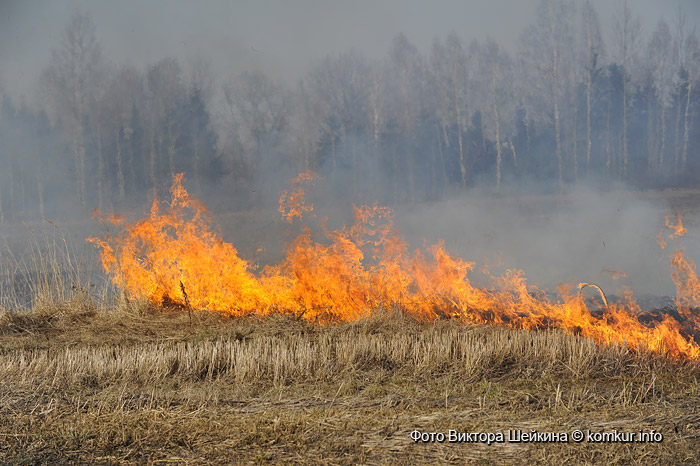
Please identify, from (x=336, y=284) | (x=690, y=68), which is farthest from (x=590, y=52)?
(x=336, y=284)

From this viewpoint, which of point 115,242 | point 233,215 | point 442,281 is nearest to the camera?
point 442,281

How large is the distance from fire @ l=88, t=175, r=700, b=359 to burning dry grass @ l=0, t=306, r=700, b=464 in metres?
0.68

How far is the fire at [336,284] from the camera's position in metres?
7.04

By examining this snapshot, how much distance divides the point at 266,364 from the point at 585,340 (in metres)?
3.33

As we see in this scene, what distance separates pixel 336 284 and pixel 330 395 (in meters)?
3.23

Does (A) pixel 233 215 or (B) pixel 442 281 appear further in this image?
(A) pixel 233 215

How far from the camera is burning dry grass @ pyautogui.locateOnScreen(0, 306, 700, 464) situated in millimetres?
3445

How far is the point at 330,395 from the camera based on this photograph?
4.70 meters

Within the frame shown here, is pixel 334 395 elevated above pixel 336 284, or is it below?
below

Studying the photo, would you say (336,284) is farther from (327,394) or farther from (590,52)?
(590,52)

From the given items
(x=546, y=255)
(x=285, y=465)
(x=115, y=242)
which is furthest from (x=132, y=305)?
(x=546, y=255)

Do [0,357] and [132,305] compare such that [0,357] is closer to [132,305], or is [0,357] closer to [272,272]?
[132,305]

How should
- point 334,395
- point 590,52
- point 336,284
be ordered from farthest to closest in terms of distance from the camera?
point 590,52 → point 336,284 → point 334,395

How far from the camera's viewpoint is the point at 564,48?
26.3m
